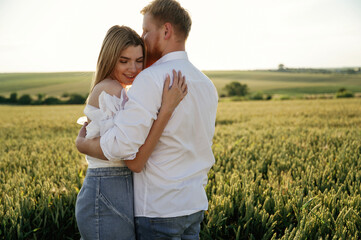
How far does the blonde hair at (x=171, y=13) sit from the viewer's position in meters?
1.95

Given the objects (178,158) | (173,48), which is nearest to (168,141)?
(178,158)

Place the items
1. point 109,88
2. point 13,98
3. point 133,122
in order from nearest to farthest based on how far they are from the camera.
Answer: point 133,122 → point 109,88 → point 13,98

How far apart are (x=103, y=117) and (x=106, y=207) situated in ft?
1.84

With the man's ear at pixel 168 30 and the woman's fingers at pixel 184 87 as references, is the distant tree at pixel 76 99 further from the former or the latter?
the woman's fingers at pixel 184 87

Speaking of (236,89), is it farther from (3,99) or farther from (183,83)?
(183,83)

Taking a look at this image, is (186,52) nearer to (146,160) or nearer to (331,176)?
(146,160)

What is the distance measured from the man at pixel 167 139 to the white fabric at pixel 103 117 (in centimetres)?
9

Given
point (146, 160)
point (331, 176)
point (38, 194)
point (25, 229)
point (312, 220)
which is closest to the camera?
point (146, 160)

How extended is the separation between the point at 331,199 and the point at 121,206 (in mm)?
2206

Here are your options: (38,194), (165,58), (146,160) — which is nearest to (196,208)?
(146,160)

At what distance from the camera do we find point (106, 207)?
1811 millimetres

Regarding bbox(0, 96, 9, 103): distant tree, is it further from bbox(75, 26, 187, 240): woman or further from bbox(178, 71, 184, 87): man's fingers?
bbox(178, 71, 184, 87): man's fingers

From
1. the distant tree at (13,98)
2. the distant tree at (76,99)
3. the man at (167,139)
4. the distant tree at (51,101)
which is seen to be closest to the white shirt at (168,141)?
the man at (167,139)

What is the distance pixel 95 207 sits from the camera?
5.95 ft
